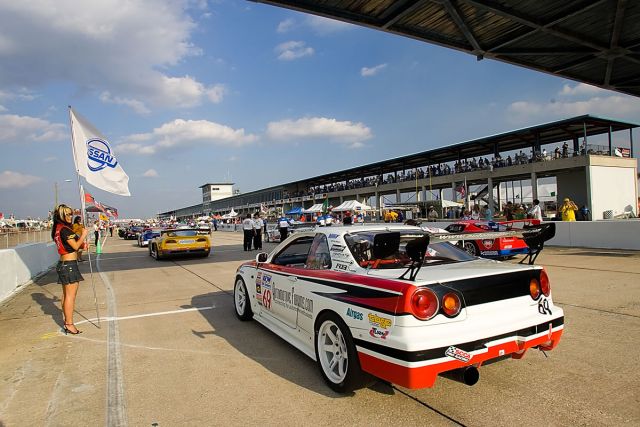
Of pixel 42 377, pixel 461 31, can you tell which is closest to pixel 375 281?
pixel 42 377

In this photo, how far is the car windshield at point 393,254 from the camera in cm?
385

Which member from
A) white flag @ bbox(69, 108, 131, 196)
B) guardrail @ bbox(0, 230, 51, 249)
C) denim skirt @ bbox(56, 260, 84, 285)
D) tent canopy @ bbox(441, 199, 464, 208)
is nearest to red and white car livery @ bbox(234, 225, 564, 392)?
denim skirt @ bbox(56, 260, 84, 285)

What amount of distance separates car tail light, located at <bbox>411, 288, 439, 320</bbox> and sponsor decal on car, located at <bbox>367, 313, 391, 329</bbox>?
210 mm

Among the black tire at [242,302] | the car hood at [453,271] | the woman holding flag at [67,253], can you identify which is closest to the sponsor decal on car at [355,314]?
the car hood at [453,271]

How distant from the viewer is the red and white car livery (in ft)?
9.55

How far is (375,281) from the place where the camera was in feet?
10.6

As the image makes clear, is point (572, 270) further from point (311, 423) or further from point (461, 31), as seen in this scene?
point (311, 423)

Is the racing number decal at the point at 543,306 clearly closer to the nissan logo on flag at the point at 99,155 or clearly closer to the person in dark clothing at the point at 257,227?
the nissan logo on flag at the point at 99,155

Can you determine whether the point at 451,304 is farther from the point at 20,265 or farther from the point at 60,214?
the point at 20,265

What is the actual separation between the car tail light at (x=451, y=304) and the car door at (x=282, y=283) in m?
1.67

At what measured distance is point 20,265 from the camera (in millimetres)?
10406

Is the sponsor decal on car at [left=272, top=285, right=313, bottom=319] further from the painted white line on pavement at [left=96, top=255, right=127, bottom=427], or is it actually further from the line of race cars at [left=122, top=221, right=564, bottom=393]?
the painted white line on pavement at [left=96, top=255, right=127, bottom=427]

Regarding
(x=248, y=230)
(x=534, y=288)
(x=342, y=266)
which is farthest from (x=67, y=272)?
(x=248, y=230)

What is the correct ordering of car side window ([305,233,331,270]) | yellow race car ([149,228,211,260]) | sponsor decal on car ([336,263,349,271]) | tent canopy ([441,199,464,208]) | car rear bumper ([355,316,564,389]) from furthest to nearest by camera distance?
tent canopy ([441,199,464,208]), yellow race car ([149,228,211,260]), car side window ([305,233,331,270]), sponsor decal on car ([336,263,349,271]), car rear bumper ([355,316,564,389])
